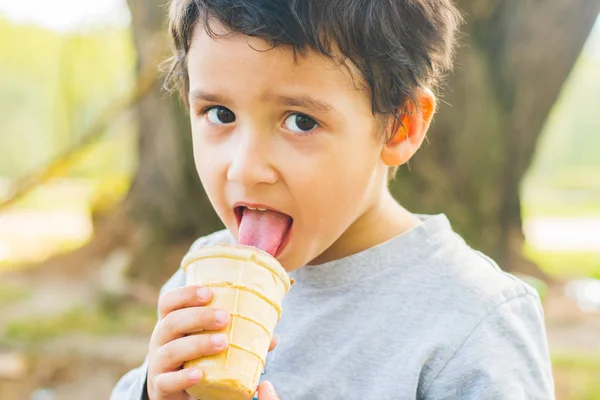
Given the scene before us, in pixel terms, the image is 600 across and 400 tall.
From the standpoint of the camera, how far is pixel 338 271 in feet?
4.90

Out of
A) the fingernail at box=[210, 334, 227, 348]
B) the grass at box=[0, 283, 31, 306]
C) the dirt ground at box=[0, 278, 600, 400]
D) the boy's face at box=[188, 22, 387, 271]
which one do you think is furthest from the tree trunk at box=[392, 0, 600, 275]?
the grass at box=[0, 283, 31, 306]

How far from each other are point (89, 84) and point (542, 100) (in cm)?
550

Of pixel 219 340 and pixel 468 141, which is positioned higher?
pixel 468 141

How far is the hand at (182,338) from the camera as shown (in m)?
1.13

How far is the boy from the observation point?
125cm

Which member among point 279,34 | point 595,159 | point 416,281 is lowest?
point 416,281

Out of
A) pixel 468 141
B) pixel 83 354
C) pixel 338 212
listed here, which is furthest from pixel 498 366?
pixel 83 354

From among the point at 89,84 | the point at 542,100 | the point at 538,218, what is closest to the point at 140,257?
the point at 542,100

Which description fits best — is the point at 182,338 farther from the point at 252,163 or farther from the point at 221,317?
the point at 252,163

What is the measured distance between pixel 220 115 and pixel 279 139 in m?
0.13

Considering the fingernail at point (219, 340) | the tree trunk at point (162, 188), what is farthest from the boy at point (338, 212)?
the tree trunk at point (162, 188)

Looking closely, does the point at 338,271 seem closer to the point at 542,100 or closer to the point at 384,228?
the point at 384,228

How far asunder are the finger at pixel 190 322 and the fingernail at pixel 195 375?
0.07m

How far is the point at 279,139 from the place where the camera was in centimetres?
129
